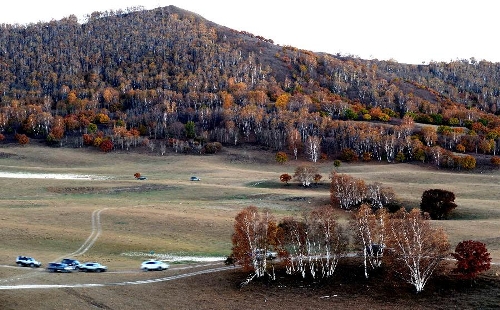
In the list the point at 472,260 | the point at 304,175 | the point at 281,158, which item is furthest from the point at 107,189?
the point at 472,260

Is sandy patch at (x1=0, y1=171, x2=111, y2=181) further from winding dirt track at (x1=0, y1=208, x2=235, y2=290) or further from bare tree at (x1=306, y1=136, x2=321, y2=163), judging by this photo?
bare tree at (x1=306, y1=136, x2=321, y2=163)

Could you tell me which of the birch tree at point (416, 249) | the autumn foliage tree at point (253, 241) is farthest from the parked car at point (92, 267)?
the birch tree at point (416, 249)

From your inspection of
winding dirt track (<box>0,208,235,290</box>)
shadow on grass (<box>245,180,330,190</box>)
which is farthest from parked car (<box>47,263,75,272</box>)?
shadow on grass (<box>245,180,330,190</box>)

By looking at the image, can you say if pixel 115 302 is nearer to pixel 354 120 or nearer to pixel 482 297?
pixel 482 297

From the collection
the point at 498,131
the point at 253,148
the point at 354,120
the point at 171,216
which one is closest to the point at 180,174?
the point at 253,148

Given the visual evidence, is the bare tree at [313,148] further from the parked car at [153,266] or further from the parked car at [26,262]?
the parked car at [26,262]

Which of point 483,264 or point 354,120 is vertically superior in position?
point 354,120
